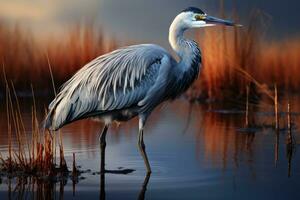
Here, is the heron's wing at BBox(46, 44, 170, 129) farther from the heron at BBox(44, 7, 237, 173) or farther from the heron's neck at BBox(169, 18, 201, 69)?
the heron's neck at BBox(169, 18, 201, 69)

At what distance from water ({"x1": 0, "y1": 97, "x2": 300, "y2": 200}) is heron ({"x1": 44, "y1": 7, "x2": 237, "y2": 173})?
0.56 m

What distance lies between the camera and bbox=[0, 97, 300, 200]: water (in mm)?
6848

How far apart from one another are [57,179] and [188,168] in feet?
5.27

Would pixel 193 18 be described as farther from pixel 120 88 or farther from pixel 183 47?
pixel 120 88

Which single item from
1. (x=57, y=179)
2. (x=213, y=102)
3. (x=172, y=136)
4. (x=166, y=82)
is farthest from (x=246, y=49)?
(x=57, y=179)

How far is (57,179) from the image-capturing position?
24.3ft

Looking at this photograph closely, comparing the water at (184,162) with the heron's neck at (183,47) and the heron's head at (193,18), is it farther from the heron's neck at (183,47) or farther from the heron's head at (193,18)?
the heron's head at (193,18)

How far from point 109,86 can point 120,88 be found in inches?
5.1

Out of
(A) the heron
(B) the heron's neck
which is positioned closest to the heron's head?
(B) the heron's neck

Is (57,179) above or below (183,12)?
below

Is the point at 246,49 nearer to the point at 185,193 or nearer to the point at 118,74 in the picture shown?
the point at 118,74

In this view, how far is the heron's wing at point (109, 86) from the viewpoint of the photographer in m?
8.11

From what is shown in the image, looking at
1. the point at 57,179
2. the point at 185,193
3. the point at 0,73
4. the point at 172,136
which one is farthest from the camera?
the point at 0,73

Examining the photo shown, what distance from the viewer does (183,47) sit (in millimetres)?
8602
